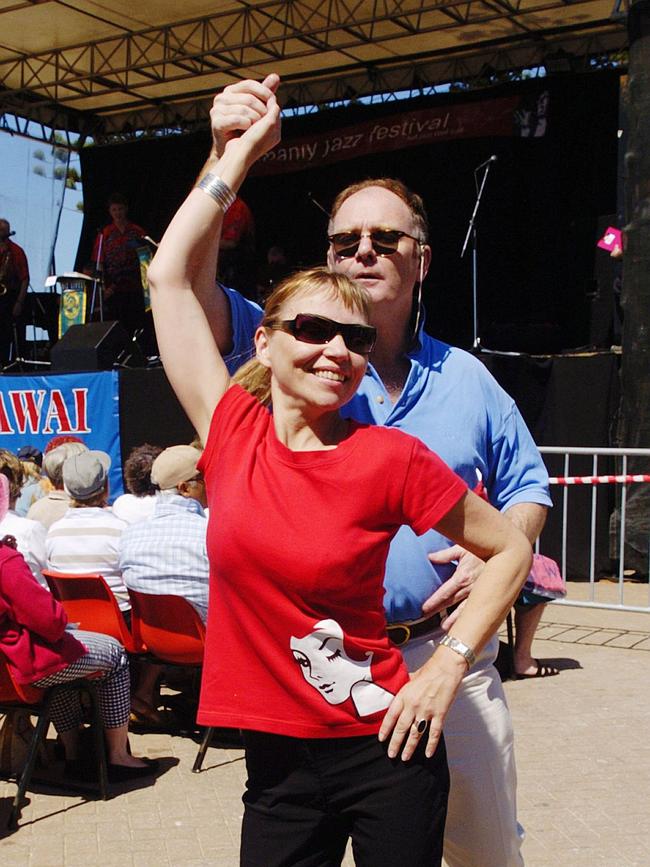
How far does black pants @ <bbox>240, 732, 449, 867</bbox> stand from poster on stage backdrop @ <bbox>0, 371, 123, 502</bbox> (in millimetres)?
9398

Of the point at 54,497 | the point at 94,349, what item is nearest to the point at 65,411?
the point at 94,349

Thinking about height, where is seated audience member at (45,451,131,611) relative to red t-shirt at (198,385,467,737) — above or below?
below

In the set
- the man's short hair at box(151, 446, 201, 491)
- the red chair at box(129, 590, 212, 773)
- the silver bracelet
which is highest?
the silver bracelet

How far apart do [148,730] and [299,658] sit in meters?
3.77

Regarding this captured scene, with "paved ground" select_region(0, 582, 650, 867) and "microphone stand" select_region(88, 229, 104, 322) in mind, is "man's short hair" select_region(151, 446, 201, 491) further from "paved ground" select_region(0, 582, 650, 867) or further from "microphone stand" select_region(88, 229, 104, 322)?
"microphone stand" select_region(88, 229, 104, 322)

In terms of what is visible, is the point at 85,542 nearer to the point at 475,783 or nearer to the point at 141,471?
the point at 141,471

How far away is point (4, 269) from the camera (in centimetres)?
1439

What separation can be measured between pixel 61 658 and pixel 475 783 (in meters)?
2.29

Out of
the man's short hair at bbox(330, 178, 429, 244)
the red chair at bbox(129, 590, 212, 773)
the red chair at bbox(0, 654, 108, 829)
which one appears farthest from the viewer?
the red chair at bbox(129, 590, 212, 773)

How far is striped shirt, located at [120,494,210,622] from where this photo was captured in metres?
4.73

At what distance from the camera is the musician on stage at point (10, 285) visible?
1438 centimetres

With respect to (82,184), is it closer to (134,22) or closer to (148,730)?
(134,22)

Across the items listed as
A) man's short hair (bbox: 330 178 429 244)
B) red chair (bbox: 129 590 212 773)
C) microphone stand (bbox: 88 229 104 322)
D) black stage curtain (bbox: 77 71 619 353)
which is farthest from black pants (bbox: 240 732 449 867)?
microphone stand (bbox: 88 229 104 322)

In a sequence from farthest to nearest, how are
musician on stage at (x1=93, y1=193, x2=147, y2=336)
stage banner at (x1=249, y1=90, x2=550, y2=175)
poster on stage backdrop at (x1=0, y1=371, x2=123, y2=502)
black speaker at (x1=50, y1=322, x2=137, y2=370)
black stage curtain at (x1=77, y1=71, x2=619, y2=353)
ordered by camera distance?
musician on stage at (x1=93, y1=193, x2=147, y2=336) < stage banner at (x1=249, y1=90, x2=550, y2=175) < black stage curtain at (x1=77, y1=71, x2=619, y2=353) < black speaker at (x1=50, y1=322, x2=137, y2=370) < poster on stage backdrop at (x1=0, y1=371, x2=123, y2=502)
